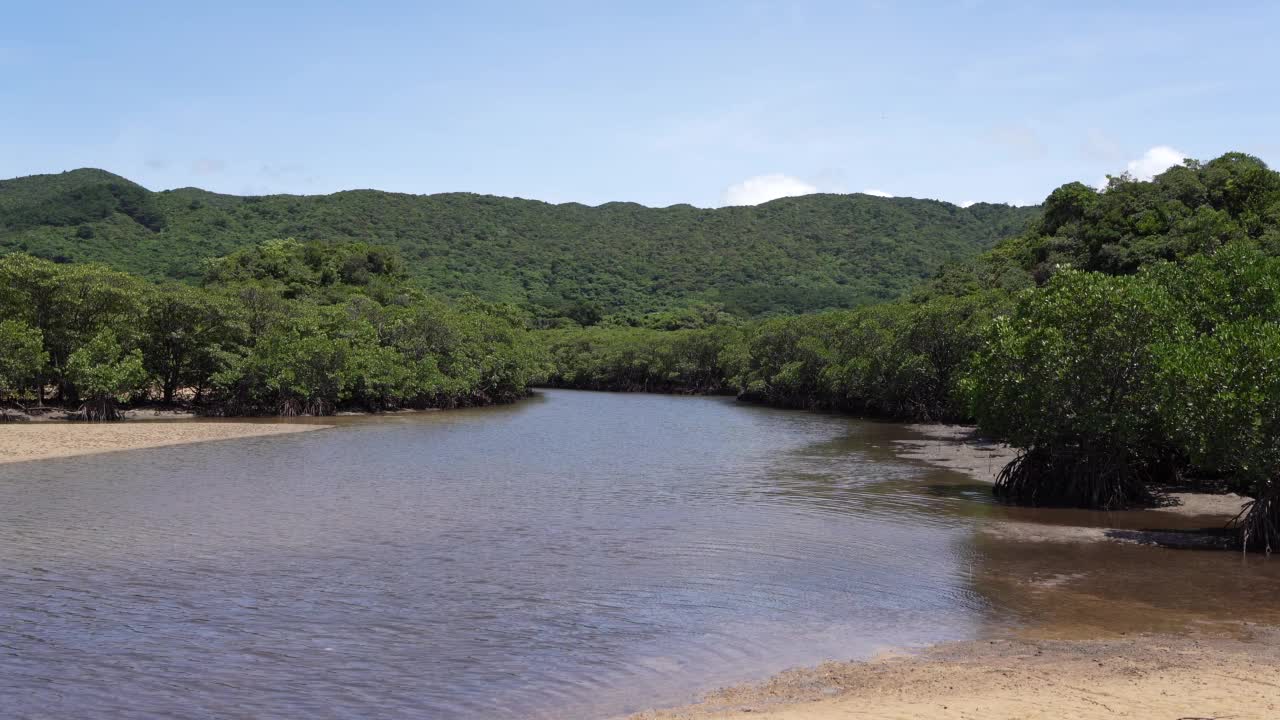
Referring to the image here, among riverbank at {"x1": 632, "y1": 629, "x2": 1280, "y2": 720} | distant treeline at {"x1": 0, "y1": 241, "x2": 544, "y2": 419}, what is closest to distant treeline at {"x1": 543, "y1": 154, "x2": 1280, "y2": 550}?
riverbank at {"x1": 632, "y1": 629, "x2": 1280, "y2": 720}

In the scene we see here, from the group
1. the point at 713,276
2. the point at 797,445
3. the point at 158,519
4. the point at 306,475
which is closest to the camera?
the point at 158,519

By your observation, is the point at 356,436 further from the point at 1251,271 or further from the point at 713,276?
the point at 713,276

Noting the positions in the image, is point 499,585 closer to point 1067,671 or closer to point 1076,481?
point 1067,671

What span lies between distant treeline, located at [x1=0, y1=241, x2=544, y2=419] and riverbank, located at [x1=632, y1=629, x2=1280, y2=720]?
1875 inches

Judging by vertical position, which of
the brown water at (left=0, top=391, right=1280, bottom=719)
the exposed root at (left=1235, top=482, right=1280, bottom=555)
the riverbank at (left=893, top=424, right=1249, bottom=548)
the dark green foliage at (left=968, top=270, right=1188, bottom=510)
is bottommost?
the brown water at (left=0, top=391, right=1280, bottom=719)

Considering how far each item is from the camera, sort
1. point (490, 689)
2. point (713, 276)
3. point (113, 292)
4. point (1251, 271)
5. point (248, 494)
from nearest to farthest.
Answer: point (490, 689), point (1251, 271), point (248, 494), point (113, 292), point (713, 276)

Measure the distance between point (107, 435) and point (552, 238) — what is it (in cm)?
14514

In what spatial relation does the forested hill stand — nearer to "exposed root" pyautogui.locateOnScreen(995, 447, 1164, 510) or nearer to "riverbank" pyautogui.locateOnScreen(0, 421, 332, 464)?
"riverbank" pyautogui.locateOnScreen(0, 421, 332, 464)

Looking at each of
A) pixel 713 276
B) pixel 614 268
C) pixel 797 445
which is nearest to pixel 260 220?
pixel 614 268

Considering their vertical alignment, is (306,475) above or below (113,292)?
below

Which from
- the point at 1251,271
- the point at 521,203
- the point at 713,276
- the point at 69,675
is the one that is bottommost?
the point at 69,675

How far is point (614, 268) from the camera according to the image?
17175cm

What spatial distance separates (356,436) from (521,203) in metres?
157

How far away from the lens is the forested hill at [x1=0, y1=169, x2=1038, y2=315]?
133m
